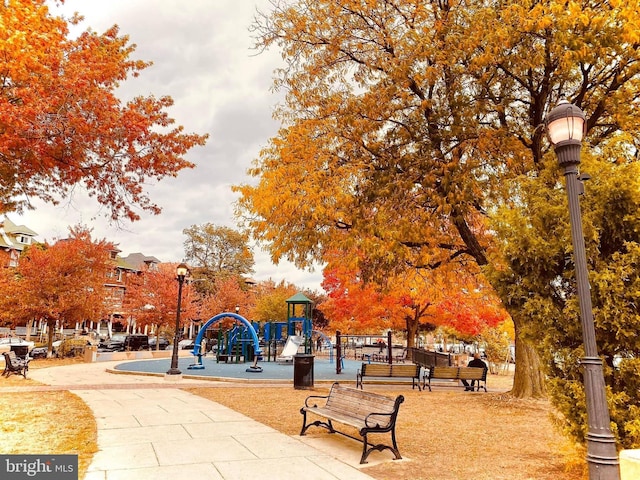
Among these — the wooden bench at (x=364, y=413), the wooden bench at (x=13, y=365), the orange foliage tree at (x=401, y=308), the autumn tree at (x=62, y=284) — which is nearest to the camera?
the wooden bench at (x=364, y=413)

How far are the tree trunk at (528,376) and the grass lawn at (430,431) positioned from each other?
1.77 feet

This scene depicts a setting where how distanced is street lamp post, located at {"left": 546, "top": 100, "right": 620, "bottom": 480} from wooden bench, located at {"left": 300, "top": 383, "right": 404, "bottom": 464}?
2.45 m

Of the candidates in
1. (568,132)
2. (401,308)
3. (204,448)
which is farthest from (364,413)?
(401,308)

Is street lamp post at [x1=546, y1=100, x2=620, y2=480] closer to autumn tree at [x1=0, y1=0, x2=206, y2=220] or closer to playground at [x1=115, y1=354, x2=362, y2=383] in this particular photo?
autumn tree at [x1=0, y1=0, x2=206, y2=220]

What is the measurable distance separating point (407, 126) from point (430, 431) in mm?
8673

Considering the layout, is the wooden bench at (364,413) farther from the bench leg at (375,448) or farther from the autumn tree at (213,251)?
the autumn tree at (213,251)

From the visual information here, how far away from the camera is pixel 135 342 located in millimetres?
39344

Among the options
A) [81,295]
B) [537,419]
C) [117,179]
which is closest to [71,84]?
[117,179]

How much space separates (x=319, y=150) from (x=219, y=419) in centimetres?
807

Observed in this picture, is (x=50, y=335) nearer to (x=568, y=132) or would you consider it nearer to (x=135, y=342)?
(x=135, y=342)

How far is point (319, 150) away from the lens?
1357cm

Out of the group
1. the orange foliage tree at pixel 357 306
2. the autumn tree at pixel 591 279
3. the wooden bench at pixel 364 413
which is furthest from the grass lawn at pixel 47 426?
the orange foliage tree at pixel 357 306

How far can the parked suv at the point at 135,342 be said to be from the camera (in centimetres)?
3897

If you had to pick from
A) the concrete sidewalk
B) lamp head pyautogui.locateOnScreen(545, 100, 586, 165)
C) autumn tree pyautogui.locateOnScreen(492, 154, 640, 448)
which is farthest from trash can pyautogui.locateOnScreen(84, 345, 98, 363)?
lamp head pyautogui.locateOnScreen(545, 100, 586, 165)
